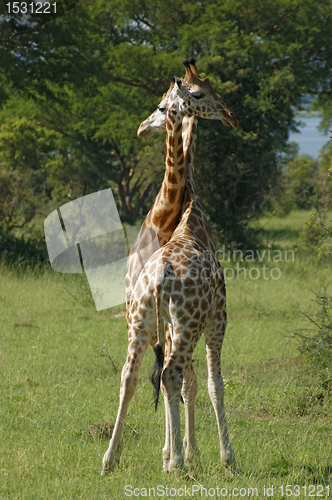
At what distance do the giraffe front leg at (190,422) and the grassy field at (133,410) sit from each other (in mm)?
122

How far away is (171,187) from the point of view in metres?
4.20

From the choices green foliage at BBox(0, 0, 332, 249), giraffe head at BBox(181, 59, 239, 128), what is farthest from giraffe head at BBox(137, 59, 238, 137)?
green foliage at BBox(0, 0, 332, 249)

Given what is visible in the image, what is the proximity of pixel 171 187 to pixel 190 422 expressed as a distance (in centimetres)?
186

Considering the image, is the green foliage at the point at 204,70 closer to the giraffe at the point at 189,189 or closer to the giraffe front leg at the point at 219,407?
the giraffe at the point at 189,189

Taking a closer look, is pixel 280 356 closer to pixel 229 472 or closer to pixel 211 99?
pixel 229 472

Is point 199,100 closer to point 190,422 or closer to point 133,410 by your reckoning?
point 190,422

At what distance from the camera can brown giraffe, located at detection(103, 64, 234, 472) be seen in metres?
3.44

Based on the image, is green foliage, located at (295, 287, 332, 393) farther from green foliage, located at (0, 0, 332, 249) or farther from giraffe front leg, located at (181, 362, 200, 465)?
green foliage, located at (0, 0, 332, 249)

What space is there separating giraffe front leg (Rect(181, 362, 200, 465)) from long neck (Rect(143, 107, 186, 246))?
3.67ft

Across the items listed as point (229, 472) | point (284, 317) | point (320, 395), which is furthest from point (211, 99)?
point (284, 317)

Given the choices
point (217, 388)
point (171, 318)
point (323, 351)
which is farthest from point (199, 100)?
point (323, 351)

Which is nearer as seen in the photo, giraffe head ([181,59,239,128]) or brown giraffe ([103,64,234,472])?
brown giraffe ([103,64,234,472])

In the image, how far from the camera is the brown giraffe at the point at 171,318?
3.44 meters

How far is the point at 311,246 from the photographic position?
14445 millimetres
